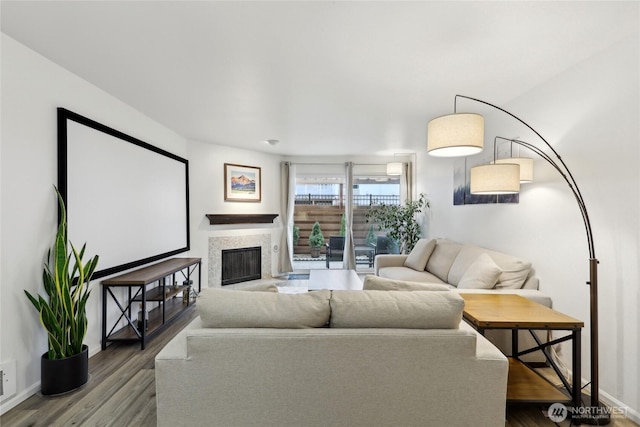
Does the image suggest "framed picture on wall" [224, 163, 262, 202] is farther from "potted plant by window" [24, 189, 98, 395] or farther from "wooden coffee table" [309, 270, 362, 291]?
"potted plant by window" [24, 189, 98, 395]

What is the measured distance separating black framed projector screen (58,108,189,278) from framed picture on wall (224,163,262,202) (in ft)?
3.66

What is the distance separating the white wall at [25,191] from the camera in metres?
1.99

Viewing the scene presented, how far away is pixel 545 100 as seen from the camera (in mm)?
2648

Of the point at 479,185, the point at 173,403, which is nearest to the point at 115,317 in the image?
the point at 173,403

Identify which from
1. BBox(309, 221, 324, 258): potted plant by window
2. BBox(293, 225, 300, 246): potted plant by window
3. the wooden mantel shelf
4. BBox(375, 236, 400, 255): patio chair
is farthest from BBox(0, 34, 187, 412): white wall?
BBox(375, 236, 400, 255): patio chair

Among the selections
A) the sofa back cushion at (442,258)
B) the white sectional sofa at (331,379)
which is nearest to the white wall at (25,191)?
the white sectional sofa at (331,379)

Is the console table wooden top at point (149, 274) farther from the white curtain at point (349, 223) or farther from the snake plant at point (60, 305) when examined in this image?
the white curtain at point (349, 223)

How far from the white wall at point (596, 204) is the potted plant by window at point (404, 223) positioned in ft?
8.69

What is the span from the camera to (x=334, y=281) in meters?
4.05

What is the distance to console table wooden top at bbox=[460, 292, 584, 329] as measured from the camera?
73.6 inches

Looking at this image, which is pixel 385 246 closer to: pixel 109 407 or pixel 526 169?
pixel 526 169

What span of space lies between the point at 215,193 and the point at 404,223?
3.59 meters

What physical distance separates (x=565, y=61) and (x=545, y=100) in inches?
16.3

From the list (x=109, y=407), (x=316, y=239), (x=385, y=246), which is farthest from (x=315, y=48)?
(x=385, y=246)
